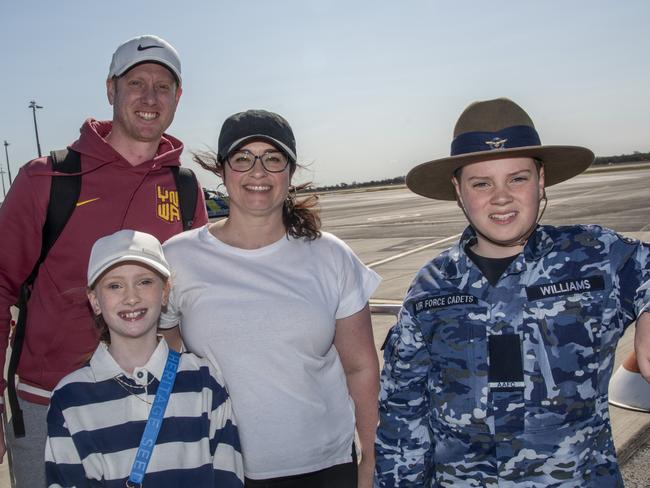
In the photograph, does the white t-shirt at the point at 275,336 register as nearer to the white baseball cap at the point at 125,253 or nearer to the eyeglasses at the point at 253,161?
the white baseball cap at the point at 125,253

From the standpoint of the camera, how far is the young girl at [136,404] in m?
2.04

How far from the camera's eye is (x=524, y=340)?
1926 millimetres

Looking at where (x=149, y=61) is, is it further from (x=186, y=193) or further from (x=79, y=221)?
(x=79, y=221)

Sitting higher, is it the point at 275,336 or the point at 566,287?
the point at 566,287

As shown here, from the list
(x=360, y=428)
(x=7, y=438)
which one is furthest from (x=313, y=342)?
(x=7, y=438)

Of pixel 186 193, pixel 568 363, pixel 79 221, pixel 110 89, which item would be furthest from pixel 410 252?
pixel 568 363

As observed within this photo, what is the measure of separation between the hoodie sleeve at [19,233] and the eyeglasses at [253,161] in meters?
0.79

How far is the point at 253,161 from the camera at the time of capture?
2363 mm

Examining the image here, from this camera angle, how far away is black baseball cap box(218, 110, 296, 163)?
2.30 metres

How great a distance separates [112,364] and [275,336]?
0.59m

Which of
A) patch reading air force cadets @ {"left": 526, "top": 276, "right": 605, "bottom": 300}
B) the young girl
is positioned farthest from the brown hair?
patch reading air force cadets @ {"left": 526, "top": 276, "right": 605, "bottom": 300}

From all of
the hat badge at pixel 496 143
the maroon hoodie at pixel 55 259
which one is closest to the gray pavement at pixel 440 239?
the maroon hoodie at pixel 55 259

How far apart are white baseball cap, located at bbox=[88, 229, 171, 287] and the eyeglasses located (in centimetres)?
44

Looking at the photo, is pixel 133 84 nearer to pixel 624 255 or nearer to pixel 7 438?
pixel 7 438
